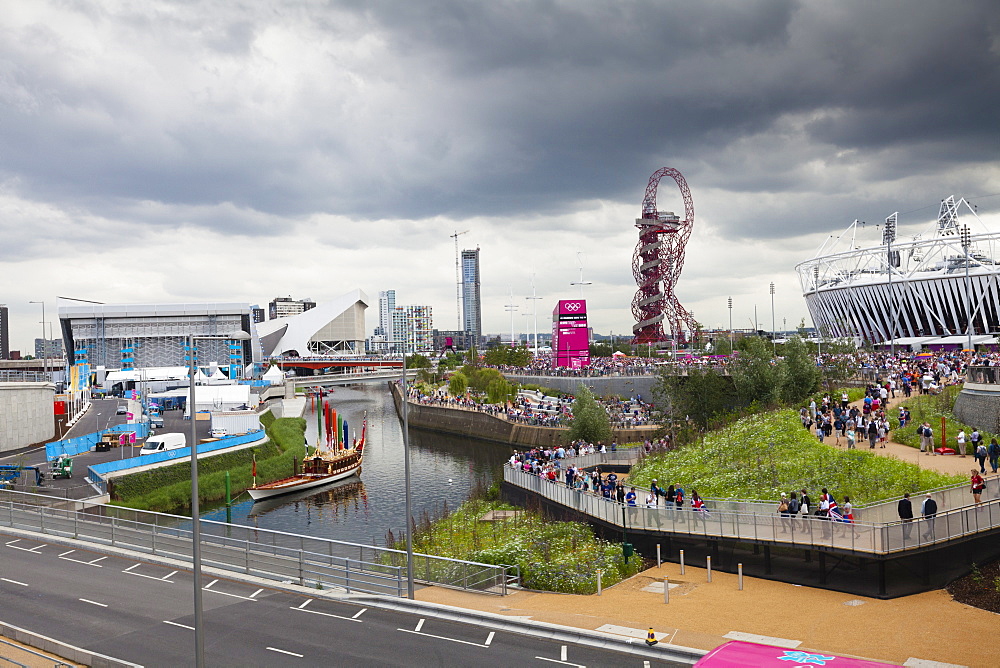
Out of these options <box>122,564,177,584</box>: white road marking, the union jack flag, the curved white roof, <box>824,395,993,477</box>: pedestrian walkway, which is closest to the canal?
<box>122,564,177,584</box>: white road marking

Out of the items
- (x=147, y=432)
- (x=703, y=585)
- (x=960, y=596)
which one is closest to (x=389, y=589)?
(x=703, y=585)

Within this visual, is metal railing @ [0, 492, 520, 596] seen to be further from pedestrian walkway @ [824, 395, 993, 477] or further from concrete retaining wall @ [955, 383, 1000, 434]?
concrete retaining wall @ [955, 383, 1000, 434]

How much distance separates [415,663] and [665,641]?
5.05 m

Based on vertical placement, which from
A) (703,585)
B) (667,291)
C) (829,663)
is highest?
(667,291)

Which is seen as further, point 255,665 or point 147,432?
point 147,432

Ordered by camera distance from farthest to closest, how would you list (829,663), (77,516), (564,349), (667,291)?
(667,291) → (564,349) → (77,516) → (829,663)

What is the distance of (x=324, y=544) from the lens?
21547 millimetres

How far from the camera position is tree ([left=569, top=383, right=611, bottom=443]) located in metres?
49.1

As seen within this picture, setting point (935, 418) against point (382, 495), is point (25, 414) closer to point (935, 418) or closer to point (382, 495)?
point (382, 495)

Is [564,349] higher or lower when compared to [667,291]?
lower

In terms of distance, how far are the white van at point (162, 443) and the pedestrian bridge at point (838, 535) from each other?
34.9 meters

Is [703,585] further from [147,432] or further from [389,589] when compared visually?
[147,432]

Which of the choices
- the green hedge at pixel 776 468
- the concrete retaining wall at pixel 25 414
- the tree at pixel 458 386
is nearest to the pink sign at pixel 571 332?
the tree at pixel 458 386

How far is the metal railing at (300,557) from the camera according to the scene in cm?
2002
